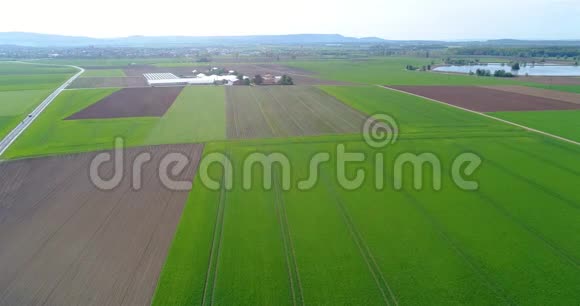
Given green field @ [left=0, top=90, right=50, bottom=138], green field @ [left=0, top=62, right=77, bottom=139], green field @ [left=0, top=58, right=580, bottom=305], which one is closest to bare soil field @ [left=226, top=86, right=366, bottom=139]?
green field @ [left=0, top=58, right=580, bottom=305]

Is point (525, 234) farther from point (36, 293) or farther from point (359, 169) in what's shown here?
point (36, 293)

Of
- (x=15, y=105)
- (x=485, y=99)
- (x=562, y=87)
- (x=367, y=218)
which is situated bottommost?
(x=367, y=218)

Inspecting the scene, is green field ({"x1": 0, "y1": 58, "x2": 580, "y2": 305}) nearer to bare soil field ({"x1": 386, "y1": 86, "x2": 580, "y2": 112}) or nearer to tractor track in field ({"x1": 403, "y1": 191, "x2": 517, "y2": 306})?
tractor track in field ({"x1": 403, "y1": 191, "x2": 517, "y2": 306})

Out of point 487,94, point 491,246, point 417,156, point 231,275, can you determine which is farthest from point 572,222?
point 487,94

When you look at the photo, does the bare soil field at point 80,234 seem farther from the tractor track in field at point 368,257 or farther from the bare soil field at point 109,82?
the bare soil field at point 109,82

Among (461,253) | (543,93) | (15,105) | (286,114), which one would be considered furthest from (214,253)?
(543,93)

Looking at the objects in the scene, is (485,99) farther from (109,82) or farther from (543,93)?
(109,82)
